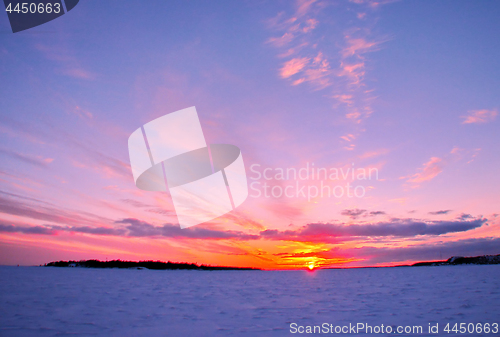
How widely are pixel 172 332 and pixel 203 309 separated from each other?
850 cm

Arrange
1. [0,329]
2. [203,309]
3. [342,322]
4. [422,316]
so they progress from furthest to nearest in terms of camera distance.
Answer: [203,309] → [422,316] → [342,322] → [0,329]

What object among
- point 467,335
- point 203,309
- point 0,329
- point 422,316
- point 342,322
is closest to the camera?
point 467,335

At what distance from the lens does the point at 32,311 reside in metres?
21.1

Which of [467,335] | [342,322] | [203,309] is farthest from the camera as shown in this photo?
[203,309]

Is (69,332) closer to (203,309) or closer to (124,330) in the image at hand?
(124,330)

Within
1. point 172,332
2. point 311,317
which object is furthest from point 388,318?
point 172,332

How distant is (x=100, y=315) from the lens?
20469 mm

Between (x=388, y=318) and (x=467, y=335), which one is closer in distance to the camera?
(x=467, y=335)

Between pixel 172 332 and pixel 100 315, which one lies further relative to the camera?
pixel 100 315

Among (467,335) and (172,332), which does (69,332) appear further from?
(467,335)

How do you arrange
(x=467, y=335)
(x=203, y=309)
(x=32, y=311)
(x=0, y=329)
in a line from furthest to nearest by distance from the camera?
(x=203, y=309), (x=32, y=311), (x=0, y=329), (x=467, y=335)

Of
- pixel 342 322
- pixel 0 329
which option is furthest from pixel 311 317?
pixel 0 329

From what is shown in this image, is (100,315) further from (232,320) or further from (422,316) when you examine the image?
(422,316)

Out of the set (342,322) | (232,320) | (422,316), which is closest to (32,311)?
(232,320)
